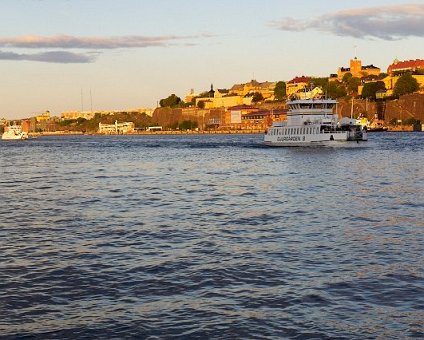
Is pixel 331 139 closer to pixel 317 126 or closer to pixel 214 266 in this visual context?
pixel 317 126

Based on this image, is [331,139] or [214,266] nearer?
[214,266]

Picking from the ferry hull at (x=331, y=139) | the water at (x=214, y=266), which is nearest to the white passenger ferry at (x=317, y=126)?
the ferry hull at (x=331, y=139)

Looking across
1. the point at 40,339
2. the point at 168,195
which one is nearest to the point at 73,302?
the point at 40,339

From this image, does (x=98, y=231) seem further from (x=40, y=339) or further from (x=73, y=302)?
(x=40, y=339)

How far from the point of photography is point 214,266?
629 inches

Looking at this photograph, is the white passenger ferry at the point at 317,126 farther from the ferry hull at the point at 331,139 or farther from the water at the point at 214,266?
the water at the point at 214,266

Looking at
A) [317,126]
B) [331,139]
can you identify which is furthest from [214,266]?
[317,126]

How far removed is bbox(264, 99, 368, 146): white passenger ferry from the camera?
284 ft

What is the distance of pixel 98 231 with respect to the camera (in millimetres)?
21500

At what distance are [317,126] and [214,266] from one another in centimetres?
7406

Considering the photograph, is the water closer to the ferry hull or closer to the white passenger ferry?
the ferry hull

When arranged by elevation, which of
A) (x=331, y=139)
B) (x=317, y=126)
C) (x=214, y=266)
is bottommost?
(x=214, y=266)

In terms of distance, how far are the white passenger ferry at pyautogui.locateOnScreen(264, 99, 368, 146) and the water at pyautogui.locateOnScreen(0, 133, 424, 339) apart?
55.1 meters

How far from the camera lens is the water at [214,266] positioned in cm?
1173
